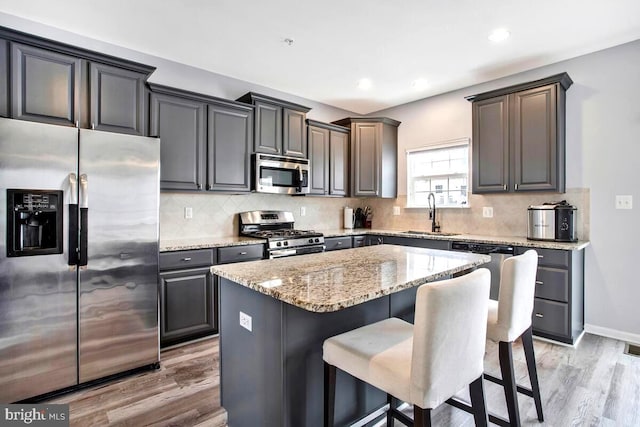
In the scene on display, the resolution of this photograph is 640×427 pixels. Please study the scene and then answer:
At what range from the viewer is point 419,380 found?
1.12 meters

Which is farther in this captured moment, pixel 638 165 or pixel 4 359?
pixel 638 165

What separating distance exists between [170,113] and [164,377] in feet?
7.28

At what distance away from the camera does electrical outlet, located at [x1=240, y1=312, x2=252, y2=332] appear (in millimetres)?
1575

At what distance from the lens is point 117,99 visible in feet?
8.61

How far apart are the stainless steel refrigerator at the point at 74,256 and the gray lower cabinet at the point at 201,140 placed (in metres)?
0.61

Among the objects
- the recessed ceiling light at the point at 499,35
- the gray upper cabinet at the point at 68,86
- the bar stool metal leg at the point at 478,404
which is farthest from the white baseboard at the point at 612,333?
the gray upper cabinet at the point at 68,86

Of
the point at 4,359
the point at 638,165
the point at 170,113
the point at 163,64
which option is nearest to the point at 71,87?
the point at 170,113

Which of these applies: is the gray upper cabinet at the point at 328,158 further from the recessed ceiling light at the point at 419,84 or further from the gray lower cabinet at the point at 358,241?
the recessed ceiling light at the point at 419,84

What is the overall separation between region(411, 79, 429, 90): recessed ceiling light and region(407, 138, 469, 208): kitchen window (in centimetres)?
77

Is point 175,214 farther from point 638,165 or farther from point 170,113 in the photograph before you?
point 638,165

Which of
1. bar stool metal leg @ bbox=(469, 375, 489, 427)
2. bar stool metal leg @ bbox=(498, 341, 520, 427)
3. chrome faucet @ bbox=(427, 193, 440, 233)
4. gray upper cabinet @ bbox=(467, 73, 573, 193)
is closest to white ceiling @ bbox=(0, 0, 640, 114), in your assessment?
gray upper cabinet @ bbox=(467, 73, 573, 193)

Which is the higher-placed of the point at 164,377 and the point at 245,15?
the point at 245,15

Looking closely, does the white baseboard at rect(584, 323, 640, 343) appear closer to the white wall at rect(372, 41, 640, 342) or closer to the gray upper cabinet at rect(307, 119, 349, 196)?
the white wall at rect(372, 41, 640, 342)

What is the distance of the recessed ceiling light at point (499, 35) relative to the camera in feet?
9.12
